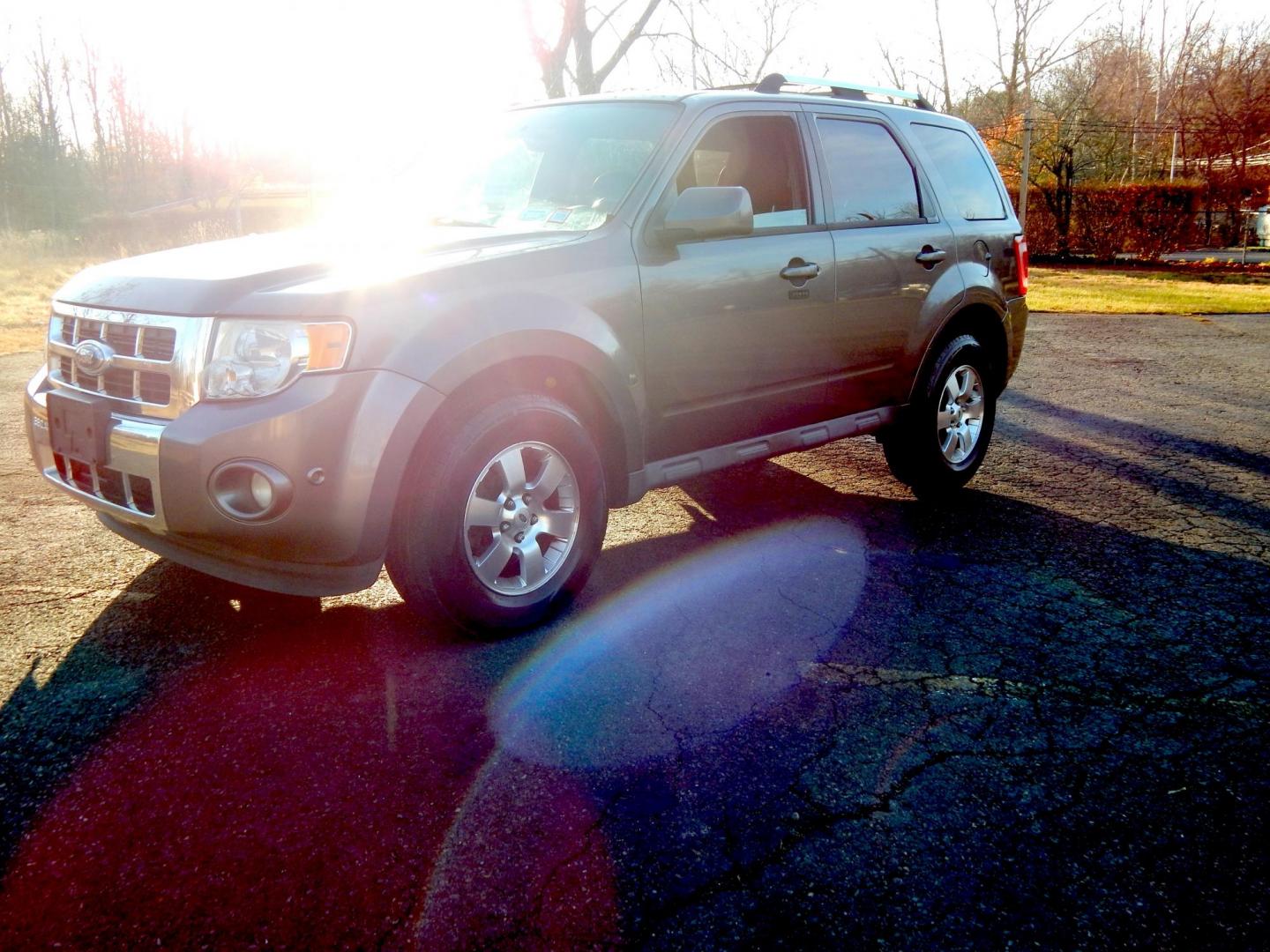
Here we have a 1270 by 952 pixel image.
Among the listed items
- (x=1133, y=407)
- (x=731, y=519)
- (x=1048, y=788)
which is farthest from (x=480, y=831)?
(x=1133, y=407)

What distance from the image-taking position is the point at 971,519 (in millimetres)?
5168

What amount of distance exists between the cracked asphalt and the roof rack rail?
6.77 feet

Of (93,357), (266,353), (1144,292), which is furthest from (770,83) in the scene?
(1144,292)

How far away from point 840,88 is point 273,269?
3062 millimetres

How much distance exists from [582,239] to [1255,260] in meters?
23.9

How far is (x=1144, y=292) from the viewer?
1673 centimetres

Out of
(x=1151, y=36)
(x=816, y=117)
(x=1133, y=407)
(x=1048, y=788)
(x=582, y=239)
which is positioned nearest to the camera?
(x=1048, y=788)

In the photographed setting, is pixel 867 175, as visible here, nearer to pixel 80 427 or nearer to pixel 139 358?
pixel 139 358

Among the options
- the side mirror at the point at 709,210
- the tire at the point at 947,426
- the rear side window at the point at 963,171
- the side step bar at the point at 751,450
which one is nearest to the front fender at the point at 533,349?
the side step bar at the point at 751,450

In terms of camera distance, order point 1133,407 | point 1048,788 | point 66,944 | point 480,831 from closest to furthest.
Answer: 1. point 66,944
2. point 480,831
3. point 1048,788
4. point 1133,407

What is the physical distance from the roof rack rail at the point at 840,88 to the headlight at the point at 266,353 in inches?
97.9

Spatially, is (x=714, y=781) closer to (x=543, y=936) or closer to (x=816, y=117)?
(x=543, y=936)

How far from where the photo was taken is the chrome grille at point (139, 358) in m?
3.06

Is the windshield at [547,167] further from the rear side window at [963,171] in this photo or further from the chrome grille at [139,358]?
the rear side window at [963,171]
